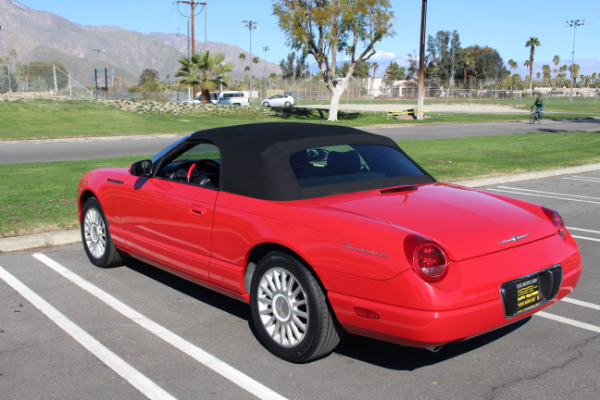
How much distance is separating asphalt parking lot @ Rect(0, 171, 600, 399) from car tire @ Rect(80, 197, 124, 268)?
0.43 meters

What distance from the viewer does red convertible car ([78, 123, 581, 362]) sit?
3.46 meters

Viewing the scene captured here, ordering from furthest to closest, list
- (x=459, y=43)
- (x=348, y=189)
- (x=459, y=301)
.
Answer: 1. (x=459, y=43)
2. (x=348, y=189)
3. (x=459, y=301)

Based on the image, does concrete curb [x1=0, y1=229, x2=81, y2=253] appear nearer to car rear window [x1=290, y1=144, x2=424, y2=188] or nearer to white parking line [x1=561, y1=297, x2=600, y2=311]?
car rear window [x1=290, y1=144, x2=424, y2=188]

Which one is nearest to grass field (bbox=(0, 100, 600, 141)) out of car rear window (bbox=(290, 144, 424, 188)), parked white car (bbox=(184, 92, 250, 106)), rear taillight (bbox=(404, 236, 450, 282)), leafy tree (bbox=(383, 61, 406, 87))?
parked white car (bbox=(184, 92, 250, 106))

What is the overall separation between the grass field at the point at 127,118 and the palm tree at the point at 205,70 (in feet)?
6.11

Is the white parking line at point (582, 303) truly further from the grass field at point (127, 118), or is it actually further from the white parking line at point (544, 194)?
the grass field at point (127, 118)

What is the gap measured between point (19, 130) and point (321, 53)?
18574 millimetres

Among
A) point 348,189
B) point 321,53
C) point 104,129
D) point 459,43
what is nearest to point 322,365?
point 348,189

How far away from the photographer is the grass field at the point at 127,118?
27.2 m

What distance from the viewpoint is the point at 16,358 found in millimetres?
4094

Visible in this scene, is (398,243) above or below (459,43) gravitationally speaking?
below

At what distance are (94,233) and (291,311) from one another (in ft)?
10.4

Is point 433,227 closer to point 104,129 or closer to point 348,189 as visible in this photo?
point 348,189

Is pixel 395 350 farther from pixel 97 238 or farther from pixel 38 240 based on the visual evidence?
pixel 38 240
